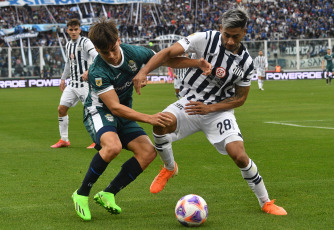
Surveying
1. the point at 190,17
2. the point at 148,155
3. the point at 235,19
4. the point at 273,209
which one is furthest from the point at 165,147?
the point at 190,17

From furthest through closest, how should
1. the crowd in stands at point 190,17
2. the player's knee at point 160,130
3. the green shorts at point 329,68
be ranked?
the crowd in stands at point 190,17 → the green shorts at point 329,68 → the player's knee at point 160,130

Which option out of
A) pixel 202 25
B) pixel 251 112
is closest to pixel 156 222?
pixel 251 112

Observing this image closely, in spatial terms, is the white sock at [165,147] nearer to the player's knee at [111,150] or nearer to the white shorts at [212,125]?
the white shorts at [212,125]

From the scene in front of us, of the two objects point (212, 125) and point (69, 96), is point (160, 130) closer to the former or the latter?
point (212, 125)

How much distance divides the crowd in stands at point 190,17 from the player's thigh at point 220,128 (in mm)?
47431

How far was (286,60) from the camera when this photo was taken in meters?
49.6

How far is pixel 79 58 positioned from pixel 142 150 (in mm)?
6445

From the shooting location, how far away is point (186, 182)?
8.11m

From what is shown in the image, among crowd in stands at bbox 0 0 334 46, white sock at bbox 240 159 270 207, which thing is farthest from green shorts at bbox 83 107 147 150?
crowd in stands at bbox 0 0 334 46

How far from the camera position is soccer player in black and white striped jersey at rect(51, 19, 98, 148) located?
1229 cm

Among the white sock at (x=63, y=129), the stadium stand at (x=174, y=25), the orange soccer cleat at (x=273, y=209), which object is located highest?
the orange soccer cleat at (x=273, y=209)

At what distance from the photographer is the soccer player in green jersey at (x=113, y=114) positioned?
5.98 metres

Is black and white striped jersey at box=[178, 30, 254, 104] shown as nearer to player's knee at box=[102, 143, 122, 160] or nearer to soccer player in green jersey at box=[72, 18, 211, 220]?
soccer player in green jersey at box=[72, 18, 211, 220]

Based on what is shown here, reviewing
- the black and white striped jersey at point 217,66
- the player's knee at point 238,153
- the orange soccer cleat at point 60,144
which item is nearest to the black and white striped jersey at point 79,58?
the orange soccer cleat at point 60,144
